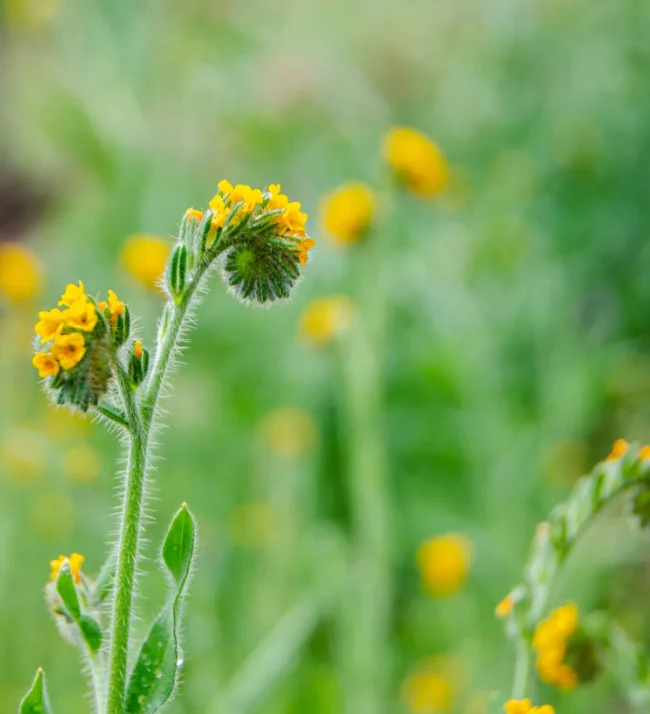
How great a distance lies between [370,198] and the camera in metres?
3.20

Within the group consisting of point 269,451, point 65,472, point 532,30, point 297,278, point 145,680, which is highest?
point 532,30

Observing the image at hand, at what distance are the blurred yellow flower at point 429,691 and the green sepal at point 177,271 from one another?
2.38 meters

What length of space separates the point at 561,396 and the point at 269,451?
1.26 meters

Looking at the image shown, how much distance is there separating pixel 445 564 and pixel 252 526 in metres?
0.83

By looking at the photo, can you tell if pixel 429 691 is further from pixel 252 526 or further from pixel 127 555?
pixel 127 555

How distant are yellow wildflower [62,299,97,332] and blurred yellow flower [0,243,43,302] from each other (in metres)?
2.62

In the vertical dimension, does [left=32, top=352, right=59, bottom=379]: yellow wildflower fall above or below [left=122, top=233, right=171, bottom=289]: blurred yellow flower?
below

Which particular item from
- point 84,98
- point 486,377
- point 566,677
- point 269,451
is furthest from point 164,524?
point 84,98

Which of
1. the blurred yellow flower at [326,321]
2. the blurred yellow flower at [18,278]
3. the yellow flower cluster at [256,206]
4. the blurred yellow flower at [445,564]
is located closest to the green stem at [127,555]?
the yellow flower cluster at [256,206]

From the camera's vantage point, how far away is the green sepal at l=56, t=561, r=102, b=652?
1.20 metres

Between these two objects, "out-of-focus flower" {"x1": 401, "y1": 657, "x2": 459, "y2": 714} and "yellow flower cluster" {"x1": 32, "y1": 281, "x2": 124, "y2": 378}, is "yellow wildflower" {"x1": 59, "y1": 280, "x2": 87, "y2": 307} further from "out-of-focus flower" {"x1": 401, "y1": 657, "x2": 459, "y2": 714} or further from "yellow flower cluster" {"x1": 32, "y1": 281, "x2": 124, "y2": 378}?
"out-of-focus flower" {"x1": 401, "y1": 657, "x2": 459, "y2": 714}

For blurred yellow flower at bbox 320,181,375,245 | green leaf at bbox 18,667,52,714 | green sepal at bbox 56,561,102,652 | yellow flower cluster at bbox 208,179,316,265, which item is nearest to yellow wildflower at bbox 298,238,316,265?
yellow flower cluster at bbox 208,179,316,265

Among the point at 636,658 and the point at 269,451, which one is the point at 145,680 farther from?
the point at 269,451

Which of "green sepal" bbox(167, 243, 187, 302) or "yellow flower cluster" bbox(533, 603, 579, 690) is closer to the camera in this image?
"green sepal" bbox(167, 243, 187, 302)
